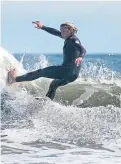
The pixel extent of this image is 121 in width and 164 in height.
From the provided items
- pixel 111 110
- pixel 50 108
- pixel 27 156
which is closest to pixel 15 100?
pixel 50 108

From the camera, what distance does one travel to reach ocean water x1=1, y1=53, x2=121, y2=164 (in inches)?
236

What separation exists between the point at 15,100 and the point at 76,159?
331 cm

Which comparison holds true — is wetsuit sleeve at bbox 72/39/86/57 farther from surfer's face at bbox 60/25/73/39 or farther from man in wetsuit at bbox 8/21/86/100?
surfer's face at bbox 60/25/73/39

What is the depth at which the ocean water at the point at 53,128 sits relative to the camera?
599 centimetres

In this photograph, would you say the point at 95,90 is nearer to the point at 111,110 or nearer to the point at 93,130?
the point at 111,110

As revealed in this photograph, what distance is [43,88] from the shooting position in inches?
436

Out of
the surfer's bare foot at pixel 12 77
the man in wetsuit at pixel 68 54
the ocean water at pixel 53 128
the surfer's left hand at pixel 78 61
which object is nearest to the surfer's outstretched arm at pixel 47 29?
the man in wetsuit at pixel 68 54

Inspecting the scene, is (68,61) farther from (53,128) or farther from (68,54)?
(53,128)

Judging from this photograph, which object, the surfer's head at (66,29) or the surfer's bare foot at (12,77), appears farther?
the surfer's bare foot at (12,77)

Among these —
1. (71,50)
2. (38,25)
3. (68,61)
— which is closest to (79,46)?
(71,50)

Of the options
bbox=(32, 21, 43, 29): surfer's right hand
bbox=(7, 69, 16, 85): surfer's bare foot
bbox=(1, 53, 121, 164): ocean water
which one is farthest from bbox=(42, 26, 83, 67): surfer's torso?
bbox=(1, 53, 121, 164): ocean water

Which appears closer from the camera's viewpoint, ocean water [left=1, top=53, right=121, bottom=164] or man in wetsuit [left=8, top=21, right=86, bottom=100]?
ocean water [left=1, top=53, right=121, bottom=164]

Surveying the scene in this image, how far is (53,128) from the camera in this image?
7590mm

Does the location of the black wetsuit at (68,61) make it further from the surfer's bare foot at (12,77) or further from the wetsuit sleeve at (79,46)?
the surfer's bare foot at (12,77)
